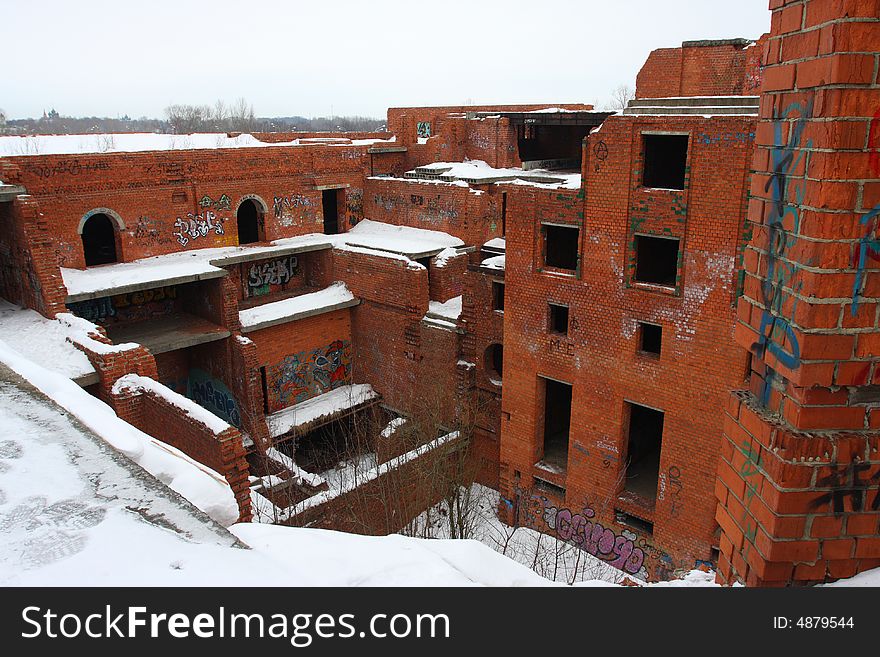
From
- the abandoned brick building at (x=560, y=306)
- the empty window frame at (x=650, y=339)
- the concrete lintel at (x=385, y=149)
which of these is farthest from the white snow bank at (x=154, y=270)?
the empty window frame at (x=650, y=339)

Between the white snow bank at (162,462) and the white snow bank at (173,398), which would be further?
the white snow bank at (173,398)

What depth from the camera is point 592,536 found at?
13320 millimetres

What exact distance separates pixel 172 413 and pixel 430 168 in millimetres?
13972

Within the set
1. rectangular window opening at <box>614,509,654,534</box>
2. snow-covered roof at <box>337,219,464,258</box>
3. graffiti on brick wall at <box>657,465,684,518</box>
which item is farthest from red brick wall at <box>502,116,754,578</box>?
snow-covered roof at <box>337,219,464,258</box>

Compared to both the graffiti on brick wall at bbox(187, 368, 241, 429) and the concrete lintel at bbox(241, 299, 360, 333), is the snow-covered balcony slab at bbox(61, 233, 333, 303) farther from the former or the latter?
the graffiti on brick wall at bbox(187, 368, 241, 429)

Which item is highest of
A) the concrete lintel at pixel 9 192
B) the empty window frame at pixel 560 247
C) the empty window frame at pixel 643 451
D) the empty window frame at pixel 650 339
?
the concrete lintel at pixel 9 192

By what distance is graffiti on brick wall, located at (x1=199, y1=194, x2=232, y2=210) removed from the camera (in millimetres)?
17297

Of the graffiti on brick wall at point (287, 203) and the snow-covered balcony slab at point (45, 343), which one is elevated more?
the graffiti on brick wall at point (287, 203)

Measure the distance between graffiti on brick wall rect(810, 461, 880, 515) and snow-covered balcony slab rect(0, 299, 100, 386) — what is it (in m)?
10.4

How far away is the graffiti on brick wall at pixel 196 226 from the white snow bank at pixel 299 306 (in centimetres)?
245

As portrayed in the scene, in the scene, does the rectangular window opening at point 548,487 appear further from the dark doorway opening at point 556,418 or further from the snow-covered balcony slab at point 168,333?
the snow-covered balcony slab at point 168,333

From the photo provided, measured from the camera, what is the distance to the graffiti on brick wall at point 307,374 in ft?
55.6
